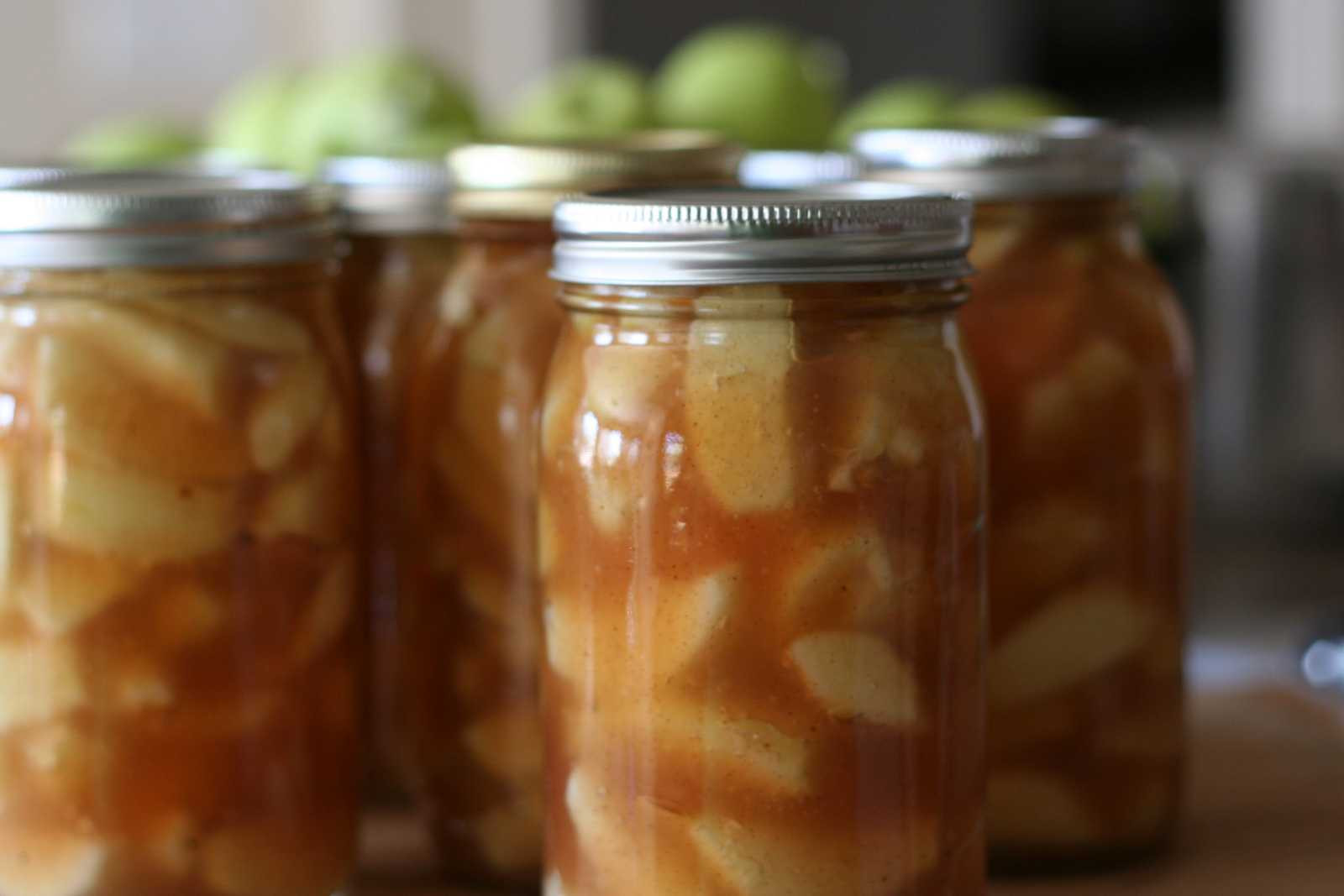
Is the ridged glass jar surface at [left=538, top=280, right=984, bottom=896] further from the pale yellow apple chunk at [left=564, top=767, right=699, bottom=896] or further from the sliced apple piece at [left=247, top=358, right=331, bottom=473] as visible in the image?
the sliced apple piece at [left=247, top=358, right=331, bottom=473]

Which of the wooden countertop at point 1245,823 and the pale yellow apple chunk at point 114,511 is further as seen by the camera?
the wooden countertop at point 1245,823

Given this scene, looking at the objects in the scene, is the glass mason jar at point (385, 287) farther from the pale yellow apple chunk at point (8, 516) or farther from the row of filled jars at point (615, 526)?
the pale yellow apple chunk at point (8, 516)

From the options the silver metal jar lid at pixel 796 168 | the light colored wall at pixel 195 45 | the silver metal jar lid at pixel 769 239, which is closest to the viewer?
the silver metal jar lid at pixel 769 239

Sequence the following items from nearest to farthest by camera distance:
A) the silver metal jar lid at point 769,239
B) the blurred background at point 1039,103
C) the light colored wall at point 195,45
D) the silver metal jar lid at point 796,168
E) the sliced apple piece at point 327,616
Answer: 1. the silver metal jar lid at point 769,239
2. the sliced apple piece at point 327,616
3. the silver metal jar lid at point 796,168
4. the blurred background at point 1039,103
5. the light colored wall at point 195,45

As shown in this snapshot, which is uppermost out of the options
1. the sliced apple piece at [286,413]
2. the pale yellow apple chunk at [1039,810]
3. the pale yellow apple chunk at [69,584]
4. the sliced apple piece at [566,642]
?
the sliced apple piece at [286,413]

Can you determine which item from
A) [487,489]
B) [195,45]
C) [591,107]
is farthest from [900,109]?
[195,45]

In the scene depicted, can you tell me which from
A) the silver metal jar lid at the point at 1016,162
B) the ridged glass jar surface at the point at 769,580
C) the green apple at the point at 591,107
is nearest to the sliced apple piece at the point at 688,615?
the ridged glass jar surface at the point at 769,580

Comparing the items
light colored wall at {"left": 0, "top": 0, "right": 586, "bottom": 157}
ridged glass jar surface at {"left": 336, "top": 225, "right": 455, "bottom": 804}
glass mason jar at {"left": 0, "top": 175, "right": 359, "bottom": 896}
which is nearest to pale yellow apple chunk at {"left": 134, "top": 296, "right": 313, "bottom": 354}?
glass mason jar at {"left": 0, "top": 175, "right": 359, "bottom": 896}

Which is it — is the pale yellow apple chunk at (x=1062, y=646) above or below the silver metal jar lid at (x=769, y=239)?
below
